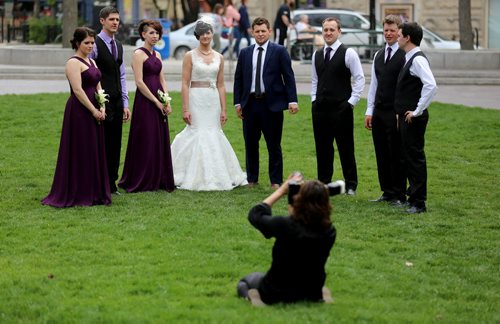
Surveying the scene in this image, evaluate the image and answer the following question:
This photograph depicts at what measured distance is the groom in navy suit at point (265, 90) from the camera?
13797 mm

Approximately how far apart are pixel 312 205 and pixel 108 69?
19.7 ft

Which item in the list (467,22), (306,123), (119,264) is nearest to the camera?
(119,264)

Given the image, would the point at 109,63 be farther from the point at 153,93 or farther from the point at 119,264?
the point at 119,264

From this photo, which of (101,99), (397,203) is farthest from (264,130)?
(101,99)

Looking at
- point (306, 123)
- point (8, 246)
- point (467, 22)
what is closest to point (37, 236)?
point (8, 246)

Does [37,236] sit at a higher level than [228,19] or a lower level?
lower

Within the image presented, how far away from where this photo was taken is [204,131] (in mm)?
14148

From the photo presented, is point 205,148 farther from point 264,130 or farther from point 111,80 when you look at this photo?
point 111,80

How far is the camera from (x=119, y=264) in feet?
31.9

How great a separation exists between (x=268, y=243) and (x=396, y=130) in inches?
107

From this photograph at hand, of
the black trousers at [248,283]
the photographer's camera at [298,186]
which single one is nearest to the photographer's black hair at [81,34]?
the black trousers at [248,283]

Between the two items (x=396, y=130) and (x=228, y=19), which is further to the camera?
(x=228, y=19)

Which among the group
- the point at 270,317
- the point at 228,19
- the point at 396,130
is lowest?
the point at 270,317

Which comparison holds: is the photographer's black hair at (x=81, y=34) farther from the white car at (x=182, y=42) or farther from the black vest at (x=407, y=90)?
the white car at (x=182, y=42)
